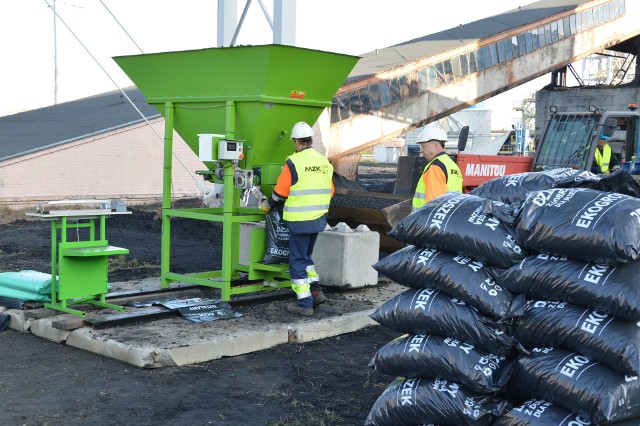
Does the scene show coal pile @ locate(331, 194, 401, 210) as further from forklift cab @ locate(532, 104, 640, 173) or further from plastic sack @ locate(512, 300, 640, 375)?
plastic sack @ locate(512, 300, 640, 375)

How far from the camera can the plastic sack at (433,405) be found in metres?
3.84

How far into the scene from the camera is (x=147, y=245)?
1291 cm

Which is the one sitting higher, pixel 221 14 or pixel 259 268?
pixel 221 14

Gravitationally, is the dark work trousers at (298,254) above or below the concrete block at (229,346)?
above

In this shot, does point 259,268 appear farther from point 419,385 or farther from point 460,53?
point 460,53

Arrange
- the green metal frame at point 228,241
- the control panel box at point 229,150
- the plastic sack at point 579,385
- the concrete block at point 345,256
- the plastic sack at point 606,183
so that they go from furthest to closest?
the concrete block at point 345,256 < the green metal frame at point 228,241 < the control panel box at point 229,150 < the plastic sack at point 606,183 < the plastic sack at point 579,385

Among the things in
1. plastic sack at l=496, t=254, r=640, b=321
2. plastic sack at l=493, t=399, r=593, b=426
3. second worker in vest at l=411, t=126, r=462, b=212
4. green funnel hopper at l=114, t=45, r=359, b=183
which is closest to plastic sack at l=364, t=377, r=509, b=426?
plastic sack at l=493, t=399, r=593, b=426

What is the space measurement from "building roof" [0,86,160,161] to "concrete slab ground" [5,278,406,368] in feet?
41.0

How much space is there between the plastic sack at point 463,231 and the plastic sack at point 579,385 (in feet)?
1.75

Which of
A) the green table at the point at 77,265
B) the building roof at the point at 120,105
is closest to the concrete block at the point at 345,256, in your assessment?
the green table at the point at 77,265

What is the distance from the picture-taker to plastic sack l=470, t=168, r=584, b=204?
4359mm

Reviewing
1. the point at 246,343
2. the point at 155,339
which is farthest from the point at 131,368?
the point at 246,343

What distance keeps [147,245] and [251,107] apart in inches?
240

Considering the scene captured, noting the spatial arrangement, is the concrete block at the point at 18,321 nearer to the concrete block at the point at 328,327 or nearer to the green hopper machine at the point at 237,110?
the green hopper machine at the point at 237,110
